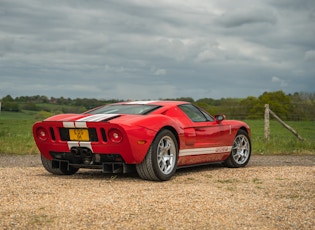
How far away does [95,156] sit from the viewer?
8.49 meters

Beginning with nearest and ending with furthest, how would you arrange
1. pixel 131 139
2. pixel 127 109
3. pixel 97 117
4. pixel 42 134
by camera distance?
pixel 131 139 → pixel 97 117 → pixel 42 134 → pixel 127 109

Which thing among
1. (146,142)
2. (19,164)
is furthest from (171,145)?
(19,164)

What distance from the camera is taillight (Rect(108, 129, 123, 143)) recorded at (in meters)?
8.16

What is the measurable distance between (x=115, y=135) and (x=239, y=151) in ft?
12.1

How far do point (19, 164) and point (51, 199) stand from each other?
18.1 ft

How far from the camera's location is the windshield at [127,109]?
29.6ft

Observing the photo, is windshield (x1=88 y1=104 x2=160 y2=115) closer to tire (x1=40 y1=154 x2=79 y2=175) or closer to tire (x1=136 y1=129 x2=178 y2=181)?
tire (x1=136 y1=129 x2=178 y2=181)

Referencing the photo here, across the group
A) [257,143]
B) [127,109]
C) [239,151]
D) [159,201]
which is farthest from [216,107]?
[159,201]

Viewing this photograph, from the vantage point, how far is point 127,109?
923cm

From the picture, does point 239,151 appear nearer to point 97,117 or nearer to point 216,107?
point 97,117

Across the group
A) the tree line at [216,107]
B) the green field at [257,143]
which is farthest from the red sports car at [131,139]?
the tree line at [216,107]

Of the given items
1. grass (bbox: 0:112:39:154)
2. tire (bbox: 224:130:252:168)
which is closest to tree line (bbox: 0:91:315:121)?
grass (bbox: 0:112:39:154)

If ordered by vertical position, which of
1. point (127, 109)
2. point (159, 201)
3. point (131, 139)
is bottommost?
point (159, 201)

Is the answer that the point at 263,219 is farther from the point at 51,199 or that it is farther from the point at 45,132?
the point at 45,132
